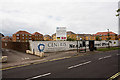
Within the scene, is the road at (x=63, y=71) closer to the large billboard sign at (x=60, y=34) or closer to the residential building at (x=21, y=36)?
the large billboard sign at (x=60, y=34)

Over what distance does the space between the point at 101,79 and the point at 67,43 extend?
18.7m

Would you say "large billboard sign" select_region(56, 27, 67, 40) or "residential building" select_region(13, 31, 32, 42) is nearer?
"large billboard sign" select_region(56, 27, 67, 40)

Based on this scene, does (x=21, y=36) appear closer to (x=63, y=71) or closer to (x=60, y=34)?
(x=60, y=34)

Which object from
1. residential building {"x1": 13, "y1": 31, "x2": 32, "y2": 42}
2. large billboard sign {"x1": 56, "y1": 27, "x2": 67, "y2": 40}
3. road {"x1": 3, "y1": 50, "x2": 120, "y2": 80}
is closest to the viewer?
road {"x1": 3, "y1": 50, "x2": 120, "y2": 80}

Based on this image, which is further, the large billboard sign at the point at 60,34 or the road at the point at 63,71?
the large billboard sign at the point at 60,34

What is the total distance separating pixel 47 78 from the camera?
6.15 m

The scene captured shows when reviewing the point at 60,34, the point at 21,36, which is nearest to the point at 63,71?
the point at 60,34

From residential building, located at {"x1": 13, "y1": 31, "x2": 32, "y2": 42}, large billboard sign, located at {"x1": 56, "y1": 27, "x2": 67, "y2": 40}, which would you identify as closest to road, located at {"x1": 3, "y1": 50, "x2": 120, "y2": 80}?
large billboard sign, located at {"x1": 56, "y1": 27, "x2": 67, "y2": 40}

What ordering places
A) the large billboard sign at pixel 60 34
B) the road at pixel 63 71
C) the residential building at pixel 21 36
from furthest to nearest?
1. the residential building at pixel 21 36
2. the large billboard sign at pixel 60 34
3. the road at pixel 63 71

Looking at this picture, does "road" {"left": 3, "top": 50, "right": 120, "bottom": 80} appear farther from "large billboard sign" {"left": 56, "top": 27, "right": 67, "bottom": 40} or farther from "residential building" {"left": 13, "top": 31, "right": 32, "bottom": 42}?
"residential building" {"left": 13, "top": 31, "right": 32, "bottom": 42}

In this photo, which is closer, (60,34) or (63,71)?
(63,71)

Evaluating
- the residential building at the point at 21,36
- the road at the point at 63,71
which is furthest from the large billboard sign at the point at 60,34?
the residential building at the point at 21,36

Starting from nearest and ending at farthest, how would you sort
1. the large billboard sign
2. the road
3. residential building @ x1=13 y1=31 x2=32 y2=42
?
the road
the large billboard sign
residential building @ x1=13 y1=31 x2=32 y2=42

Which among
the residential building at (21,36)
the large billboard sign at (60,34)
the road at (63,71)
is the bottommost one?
the road at (63,71)
